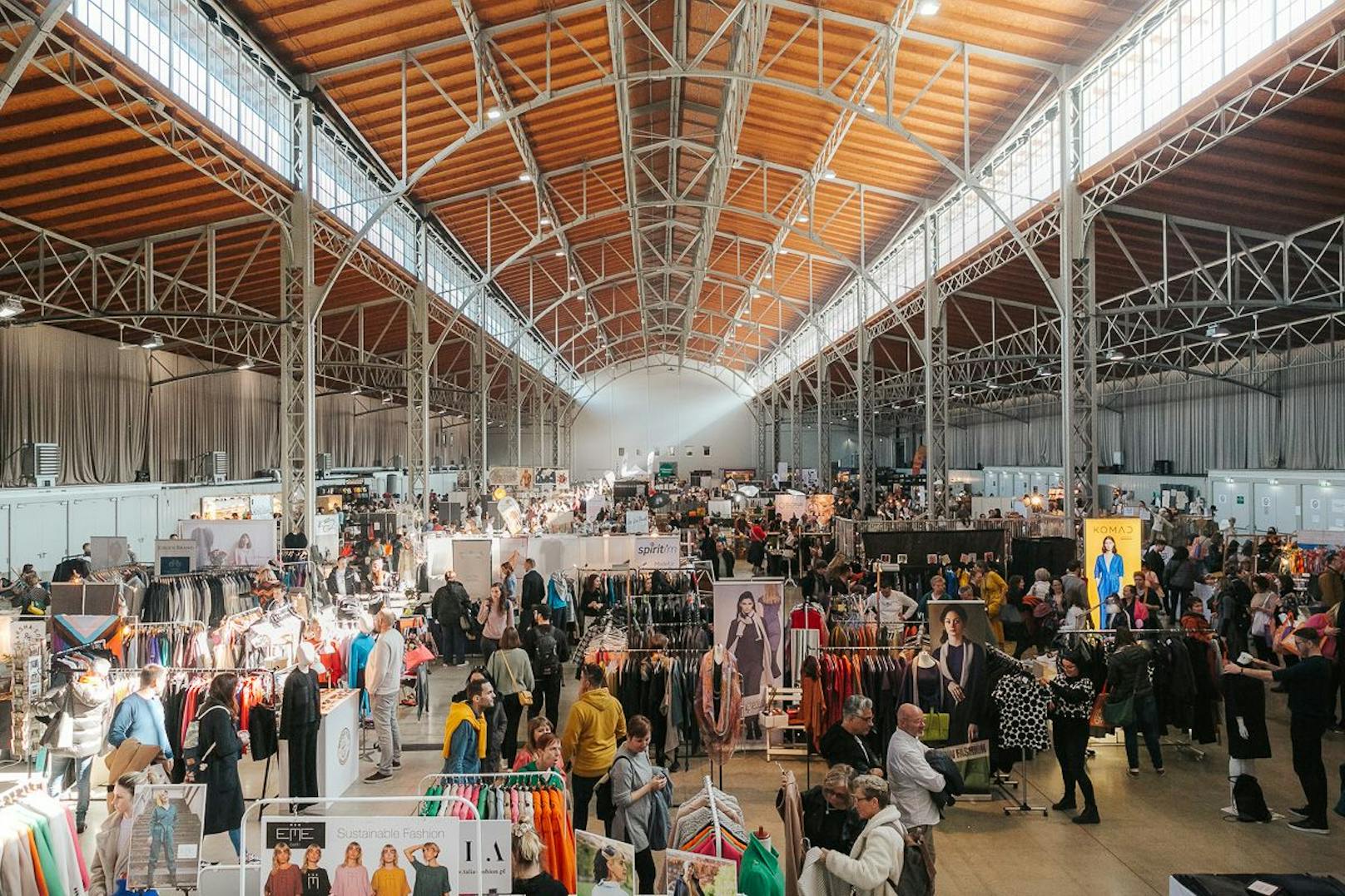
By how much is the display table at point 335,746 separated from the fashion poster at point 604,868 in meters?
3.30

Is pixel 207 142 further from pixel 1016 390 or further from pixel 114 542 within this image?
pixel 1016 390

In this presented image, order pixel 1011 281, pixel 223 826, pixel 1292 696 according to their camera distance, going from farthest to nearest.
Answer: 1. pixel 1011 281
2. pixel 1292 696
3. pixel 223 826

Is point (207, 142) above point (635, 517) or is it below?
above

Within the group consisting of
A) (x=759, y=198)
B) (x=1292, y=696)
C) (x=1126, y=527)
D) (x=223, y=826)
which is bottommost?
(x=223, y=826)

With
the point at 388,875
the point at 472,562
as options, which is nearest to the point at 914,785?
the point at 388,875

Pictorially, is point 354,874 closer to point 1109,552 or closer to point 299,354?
point 1109,552

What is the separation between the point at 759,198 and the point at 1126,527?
15.6m

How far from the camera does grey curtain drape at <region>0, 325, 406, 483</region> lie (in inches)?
728

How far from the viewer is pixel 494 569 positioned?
13.5 metres

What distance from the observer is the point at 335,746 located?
22.0 feet

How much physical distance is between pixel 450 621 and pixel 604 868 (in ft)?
26.9

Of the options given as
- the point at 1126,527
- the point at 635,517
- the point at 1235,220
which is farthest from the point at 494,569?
the point at 1235,220

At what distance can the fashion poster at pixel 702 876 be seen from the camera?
363 cm

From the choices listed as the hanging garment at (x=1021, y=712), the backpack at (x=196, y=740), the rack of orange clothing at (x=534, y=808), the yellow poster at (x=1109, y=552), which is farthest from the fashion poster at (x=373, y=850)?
the yellow poster at (x=1109, y=552)
